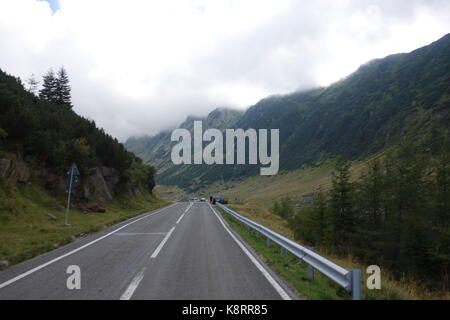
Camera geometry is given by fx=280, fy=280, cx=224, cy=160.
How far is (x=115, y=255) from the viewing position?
29.3ft

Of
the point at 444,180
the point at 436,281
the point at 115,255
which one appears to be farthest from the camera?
the point at 444,180

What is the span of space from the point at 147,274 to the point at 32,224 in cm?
1142

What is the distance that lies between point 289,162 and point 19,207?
165564 millimetres

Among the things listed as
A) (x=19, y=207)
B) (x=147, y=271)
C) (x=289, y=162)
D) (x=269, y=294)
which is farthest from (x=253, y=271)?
(x=289, y=162)

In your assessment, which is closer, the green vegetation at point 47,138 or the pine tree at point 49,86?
the green vegetation at point 47,138

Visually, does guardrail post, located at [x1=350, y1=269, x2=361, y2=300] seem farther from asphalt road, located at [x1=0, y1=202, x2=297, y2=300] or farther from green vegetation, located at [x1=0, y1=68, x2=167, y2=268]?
green vegetation, located at [x1=0, y1=68, x2=167, y2=268]

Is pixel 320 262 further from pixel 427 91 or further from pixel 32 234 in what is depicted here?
pixel 427 91

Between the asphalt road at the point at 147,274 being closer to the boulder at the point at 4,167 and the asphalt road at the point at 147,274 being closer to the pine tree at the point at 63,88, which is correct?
the boulder at the point at 4,167

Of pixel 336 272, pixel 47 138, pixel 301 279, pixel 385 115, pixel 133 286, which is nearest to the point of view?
pixel 336 272

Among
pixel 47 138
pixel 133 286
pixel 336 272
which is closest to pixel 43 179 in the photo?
pixel 47 138

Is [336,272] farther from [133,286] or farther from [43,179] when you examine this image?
[43,179]

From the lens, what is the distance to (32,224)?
14.7m

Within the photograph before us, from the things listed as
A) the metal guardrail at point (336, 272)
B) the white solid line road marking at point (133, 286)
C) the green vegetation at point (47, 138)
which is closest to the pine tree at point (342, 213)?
the metal guardrail at point (336, 272)

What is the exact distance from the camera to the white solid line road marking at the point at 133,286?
5.28 metres
